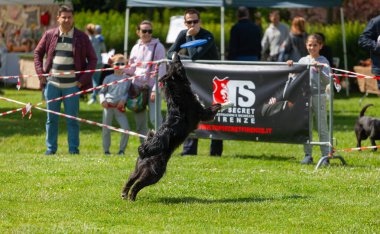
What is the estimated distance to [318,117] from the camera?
12.4m

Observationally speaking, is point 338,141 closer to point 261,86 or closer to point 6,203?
point 261,86

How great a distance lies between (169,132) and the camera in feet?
31.0

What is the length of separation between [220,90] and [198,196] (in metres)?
3.29

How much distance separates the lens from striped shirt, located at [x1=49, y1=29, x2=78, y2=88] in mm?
13359

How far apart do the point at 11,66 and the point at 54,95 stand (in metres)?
17.1

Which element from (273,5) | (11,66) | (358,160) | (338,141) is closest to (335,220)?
(358,160)

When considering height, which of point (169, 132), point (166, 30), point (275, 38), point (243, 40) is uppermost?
point (166, 30)

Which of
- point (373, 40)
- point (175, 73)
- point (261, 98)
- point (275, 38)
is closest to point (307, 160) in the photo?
point (261, 98)

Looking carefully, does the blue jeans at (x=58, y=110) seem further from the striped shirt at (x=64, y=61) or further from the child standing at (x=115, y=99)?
the child standing at (x=115, y=99)

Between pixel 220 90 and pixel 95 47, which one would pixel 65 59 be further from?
pixel 95 47

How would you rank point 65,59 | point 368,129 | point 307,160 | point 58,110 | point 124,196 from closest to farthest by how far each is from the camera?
point 124,196 < point 307,160 < point 65,59 < point 58,110 < point 368,129

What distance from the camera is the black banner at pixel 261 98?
12.4m

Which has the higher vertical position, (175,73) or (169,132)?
(175,73)

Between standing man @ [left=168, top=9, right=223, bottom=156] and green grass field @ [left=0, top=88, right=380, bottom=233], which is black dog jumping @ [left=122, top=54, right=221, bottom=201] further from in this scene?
standing man @ [left=168, top=9, right=223, bottom=156]
